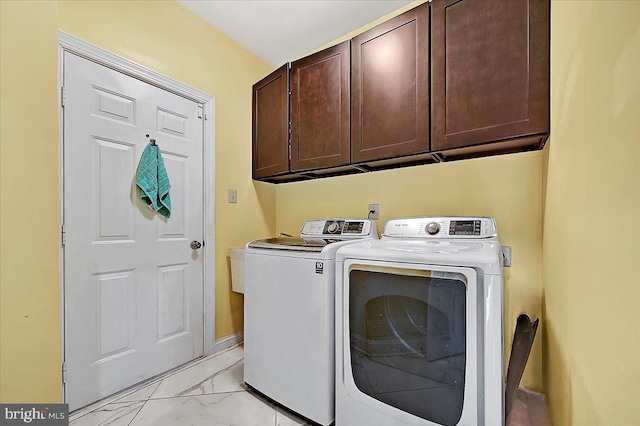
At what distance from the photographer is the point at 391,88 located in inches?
68.1

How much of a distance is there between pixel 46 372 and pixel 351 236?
163 cm

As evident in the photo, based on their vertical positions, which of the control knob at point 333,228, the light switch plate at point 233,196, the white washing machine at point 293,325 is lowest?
the white washing machine at point 293,325

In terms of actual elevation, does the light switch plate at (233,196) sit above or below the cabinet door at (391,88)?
below

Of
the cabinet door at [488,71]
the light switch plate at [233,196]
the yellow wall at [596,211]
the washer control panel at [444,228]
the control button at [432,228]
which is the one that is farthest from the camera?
the light switch plate at [233,196]

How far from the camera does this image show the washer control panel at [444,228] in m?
1.56

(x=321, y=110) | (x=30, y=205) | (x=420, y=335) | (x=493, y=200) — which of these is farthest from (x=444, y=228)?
(x=30, y=205)

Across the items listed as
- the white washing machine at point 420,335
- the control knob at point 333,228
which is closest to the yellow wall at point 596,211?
the white washing machine at point 420,335

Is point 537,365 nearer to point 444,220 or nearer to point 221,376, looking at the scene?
point 444,220

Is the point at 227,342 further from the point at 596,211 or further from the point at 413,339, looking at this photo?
the point at 596,211

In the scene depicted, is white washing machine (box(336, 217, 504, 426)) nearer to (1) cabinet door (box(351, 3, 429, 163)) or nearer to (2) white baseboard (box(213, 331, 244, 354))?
(1) cabinet door (box(351, 3, 429, 163))

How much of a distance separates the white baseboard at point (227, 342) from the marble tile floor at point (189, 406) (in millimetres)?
319

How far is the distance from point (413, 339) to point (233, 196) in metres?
1.89

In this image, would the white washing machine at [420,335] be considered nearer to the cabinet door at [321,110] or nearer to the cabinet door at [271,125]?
the cabinet door at [321,110]

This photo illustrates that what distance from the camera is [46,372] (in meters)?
1.09
